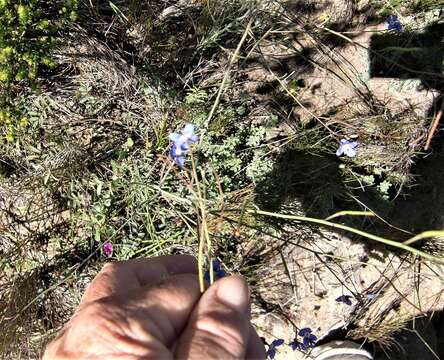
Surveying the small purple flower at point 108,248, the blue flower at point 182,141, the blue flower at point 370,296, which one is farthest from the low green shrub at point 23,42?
the blue flower at point 370,296

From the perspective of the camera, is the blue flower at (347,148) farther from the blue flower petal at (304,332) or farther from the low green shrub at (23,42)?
the low green shrub at (23,42)

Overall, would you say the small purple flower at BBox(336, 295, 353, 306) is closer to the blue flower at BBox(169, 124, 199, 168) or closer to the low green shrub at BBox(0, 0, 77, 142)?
the blue flower at BBox(169, 124, 199, 168)

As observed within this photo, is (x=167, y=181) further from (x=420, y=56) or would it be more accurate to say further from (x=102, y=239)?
(x=420, y=56)

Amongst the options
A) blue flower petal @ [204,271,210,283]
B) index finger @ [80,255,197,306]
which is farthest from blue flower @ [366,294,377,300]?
index finger @ [80,255,197,306]

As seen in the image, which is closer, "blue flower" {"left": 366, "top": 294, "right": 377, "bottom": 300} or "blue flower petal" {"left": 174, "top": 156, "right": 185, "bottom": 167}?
"blue flower petal" {"left": 174, "top": 156, "right": 185, "bottom": 167}

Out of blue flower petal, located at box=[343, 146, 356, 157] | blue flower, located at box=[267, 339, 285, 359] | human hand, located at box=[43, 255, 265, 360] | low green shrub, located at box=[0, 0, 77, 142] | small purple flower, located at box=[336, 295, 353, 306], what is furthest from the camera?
small purple flower, located at box=[336, 295, 353, 306]

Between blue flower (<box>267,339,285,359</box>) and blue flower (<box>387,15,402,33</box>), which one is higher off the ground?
blue flower (<box>387,15,402,33</box>)
